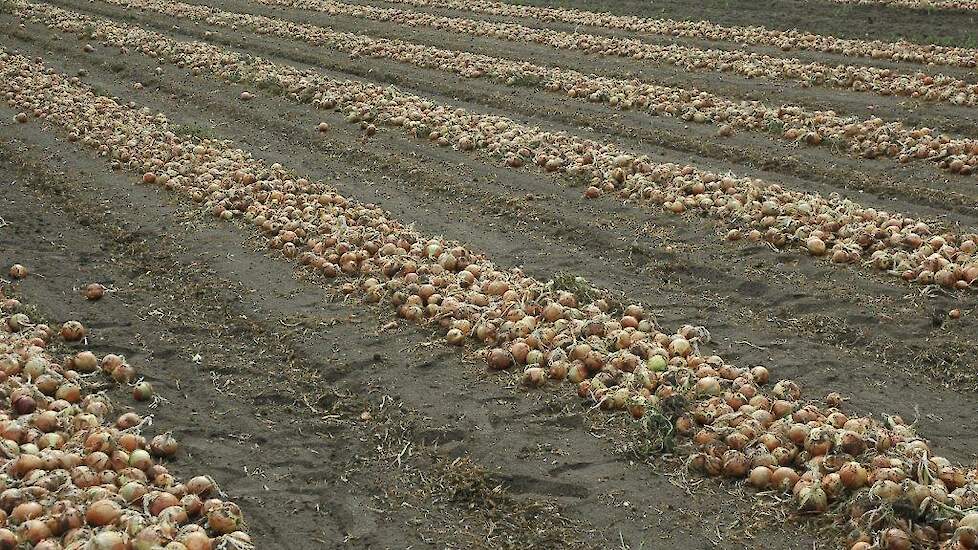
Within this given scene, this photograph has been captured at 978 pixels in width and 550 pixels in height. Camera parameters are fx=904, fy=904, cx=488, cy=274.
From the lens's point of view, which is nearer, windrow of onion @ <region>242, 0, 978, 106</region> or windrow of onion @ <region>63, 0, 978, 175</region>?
windrow of onion @ <region>63, 0, 978, 175</region>

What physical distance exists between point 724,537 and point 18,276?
5698 mm

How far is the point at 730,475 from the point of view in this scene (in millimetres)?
4840

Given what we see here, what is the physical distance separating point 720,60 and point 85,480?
13.0m

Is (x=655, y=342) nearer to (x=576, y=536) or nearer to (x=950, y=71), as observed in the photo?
(x=576, y=536)

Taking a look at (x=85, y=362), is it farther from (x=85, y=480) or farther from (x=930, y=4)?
(x=930, y=4)

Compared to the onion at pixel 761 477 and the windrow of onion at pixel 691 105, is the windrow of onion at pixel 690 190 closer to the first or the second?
the windrow of onion at pixel 691 105

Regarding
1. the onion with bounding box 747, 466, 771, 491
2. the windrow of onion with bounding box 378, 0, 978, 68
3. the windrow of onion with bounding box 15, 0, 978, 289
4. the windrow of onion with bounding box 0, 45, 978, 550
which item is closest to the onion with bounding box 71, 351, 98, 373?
the windrow of onion with bounding box 0, 45, 978, 550

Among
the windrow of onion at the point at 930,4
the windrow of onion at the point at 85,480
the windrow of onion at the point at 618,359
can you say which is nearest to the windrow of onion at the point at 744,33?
the windrow of onion at the point at 930,4

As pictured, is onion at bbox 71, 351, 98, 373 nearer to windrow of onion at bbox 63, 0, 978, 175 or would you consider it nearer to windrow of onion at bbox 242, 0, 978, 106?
windrow of onion at bbox 63, 0, 978, 175

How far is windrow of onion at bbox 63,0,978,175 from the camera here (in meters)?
10.0

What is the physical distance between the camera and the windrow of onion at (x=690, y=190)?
7.31m

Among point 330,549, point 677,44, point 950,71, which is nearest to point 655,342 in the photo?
point 330,549

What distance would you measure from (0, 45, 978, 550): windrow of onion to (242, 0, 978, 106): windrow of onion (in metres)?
7.89

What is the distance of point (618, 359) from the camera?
18.9ft
